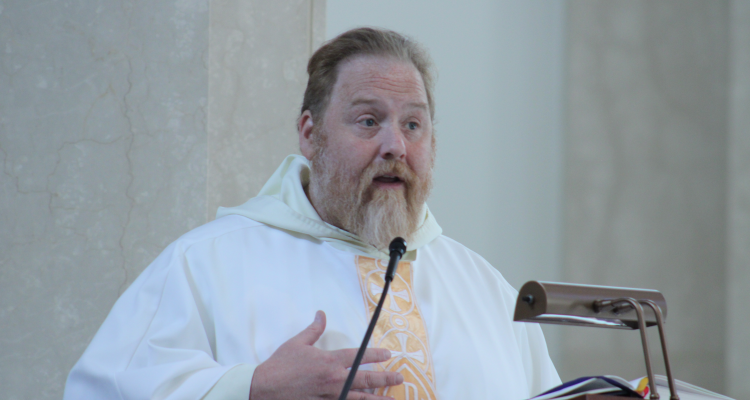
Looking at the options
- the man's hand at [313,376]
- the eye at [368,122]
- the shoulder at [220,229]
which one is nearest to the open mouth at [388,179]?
the eye at [368,122]

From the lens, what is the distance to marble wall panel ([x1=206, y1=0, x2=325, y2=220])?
334 cm

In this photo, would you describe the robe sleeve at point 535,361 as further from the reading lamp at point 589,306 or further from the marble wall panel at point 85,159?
the marble wall panel at point 85,159

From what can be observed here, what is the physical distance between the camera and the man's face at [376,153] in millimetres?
2553

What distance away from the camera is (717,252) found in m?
5.07

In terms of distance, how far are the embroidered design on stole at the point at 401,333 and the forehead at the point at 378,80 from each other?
0.59 m

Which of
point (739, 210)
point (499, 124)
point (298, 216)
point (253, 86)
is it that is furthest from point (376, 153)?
point (739, 210)

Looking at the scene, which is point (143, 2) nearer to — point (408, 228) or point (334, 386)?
point (408, 228)

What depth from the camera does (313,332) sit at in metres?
2.11

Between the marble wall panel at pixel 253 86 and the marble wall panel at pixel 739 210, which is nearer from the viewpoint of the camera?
the marble wall panel at pixel 253 86

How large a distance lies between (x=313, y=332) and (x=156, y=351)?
45cm

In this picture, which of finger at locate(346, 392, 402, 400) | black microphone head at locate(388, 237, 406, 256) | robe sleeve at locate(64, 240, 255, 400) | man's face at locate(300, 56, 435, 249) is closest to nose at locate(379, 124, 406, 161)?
man's face at locate(300, 56, 435, 249)

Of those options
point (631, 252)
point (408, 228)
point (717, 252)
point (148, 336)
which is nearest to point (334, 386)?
point (148, 336)

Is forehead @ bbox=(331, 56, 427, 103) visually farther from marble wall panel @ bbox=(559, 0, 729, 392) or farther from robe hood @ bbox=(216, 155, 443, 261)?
marble wall panel @ bbox=(559, 0, 729, 392)

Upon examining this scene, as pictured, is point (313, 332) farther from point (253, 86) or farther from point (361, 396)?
point (253, 86)
